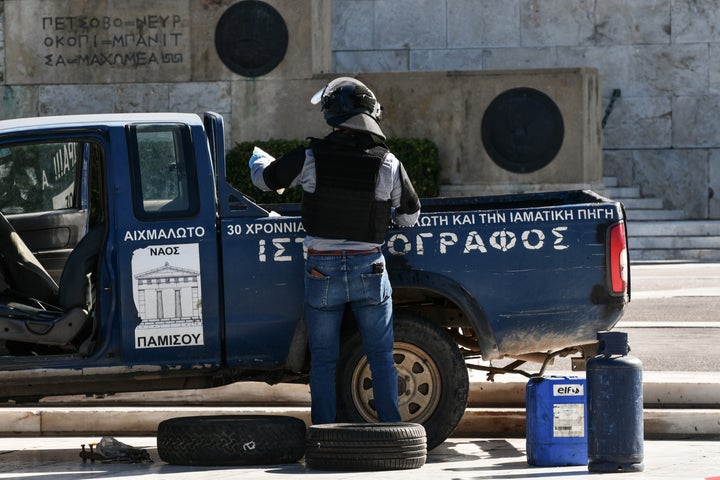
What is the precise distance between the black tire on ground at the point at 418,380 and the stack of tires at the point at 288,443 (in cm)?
37

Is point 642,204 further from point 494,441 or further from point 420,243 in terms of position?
point 420,243

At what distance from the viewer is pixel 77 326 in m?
7.57

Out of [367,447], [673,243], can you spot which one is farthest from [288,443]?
[673,243]

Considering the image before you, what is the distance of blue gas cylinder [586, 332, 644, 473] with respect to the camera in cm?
691

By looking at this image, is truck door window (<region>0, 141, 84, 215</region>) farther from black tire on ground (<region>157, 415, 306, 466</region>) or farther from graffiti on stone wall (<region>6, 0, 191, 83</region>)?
graffiti on stone wall (<region>6, 0, 191, 83</region>)

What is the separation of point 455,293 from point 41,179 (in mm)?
2850

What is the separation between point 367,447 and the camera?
703 cm

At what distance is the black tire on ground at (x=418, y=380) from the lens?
7621 millimetres

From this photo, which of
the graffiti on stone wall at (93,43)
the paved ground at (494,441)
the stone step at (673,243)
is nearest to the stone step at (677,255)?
the stone step at (673,243)

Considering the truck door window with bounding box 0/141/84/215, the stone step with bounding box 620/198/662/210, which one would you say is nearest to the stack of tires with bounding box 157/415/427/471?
the truck door window with bounding box 0/141/84/215

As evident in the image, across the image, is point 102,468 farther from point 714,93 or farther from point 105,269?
point 714,93

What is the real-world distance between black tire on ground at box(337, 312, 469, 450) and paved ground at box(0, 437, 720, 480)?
24 cm

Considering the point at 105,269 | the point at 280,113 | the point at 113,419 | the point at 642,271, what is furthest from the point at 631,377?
the point at 280,113

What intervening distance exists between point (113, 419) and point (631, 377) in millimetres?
3398
